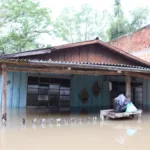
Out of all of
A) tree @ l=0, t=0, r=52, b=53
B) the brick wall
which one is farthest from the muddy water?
tree @ l=0, t=0, r=52, b=53

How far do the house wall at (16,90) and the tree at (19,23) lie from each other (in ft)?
29.6

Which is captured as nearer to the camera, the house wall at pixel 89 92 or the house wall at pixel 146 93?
the house wall at pixel 89 92

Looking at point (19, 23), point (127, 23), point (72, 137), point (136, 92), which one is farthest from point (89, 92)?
point (127, 23)

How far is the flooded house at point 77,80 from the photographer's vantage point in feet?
30.5

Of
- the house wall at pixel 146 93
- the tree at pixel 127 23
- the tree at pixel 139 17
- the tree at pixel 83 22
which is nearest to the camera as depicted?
the house wall at pixel 146 93

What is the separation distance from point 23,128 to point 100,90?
714 cm

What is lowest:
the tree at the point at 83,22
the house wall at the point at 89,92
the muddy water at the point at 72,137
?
the muddy water at the point at 72,137

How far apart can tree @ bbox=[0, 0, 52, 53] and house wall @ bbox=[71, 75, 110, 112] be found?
953 centimetres

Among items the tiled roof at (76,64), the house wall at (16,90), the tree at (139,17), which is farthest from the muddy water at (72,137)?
the tree at (139,17)

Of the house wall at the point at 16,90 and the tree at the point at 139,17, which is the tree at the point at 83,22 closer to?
the tree at the point at 139,17

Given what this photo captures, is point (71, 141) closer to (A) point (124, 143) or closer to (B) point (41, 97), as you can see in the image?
(A) point (124, 143)

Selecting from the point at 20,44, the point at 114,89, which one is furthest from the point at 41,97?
the point at 20,44

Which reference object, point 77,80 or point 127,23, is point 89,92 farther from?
point 127,23

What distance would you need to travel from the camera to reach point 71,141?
18.1 feet
